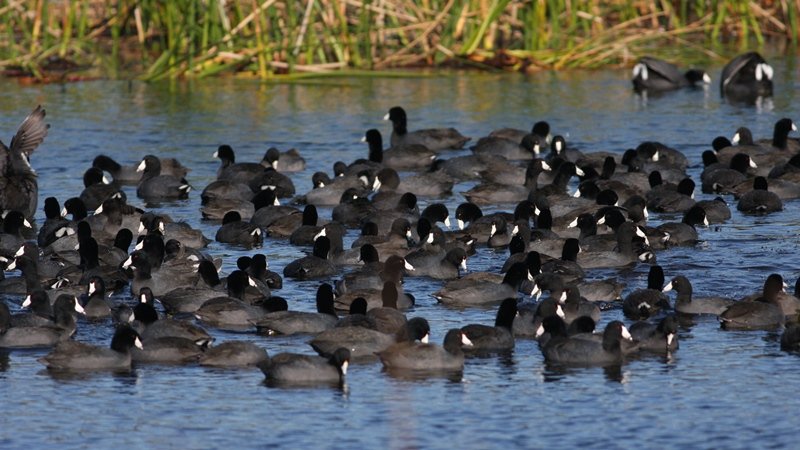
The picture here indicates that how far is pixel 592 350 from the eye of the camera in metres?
13.8

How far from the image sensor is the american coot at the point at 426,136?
2677cm

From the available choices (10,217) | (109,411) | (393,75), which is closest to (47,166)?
(10,217)

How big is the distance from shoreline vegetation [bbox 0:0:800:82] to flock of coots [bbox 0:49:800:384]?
16.6 feet

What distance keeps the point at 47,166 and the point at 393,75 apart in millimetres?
7997

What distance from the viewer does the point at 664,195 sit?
2169 cm

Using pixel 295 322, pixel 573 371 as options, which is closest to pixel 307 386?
pixel 295 322

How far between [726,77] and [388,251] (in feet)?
50.0

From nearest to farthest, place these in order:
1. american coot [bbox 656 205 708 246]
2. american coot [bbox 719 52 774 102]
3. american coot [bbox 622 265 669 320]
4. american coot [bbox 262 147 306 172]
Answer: american coot [bbox 622 265 669 320] → american coot [bbox 656 205 708 246] → american coot [bbox 262 147 306 172] → american coot [bbox 719 52 774 102]

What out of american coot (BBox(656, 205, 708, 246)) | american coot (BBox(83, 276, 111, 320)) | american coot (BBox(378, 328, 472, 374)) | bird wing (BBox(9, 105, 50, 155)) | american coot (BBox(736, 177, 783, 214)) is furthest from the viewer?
bird wing (BBox(9, 105, 50, 155))

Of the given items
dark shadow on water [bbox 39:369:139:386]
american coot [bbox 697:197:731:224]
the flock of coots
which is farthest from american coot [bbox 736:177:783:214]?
dark shadow on water [bbox 39:369:139:386]

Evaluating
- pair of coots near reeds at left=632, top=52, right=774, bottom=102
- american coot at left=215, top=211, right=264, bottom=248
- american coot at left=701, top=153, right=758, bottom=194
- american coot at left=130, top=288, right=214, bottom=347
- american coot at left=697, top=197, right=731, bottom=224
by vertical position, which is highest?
pair of coots near reeds at left=632, top=52, right=774, bottom=102

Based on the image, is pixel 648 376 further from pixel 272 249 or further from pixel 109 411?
pixel 272 249

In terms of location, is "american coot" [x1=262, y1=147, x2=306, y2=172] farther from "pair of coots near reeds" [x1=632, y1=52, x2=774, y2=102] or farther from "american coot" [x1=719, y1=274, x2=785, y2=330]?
"american coot" [x1=719, y1=274, x2=785, y2=330]

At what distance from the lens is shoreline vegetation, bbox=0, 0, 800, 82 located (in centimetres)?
3100
